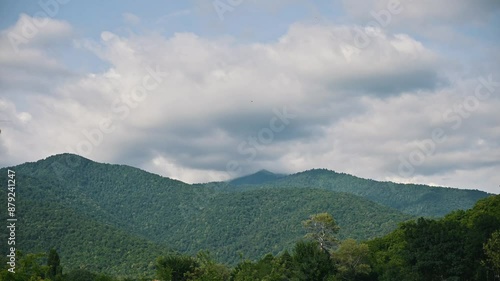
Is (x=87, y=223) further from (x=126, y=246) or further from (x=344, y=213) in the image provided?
(x=344, y=213)

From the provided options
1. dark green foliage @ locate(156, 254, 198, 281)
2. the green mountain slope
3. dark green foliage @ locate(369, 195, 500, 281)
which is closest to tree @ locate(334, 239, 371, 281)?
dark green foliage @ locate(369, 195, 500, 281)

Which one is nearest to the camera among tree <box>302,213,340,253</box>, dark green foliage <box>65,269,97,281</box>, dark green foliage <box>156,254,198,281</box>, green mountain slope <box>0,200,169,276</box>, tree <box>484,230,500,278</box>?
tree <box>484,230,500,278</box>

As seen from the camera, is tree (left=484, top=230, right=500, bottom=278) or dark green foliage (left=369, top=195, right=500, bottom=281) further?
dark green foliage (left=369, top=195, right=500, bottom=281)

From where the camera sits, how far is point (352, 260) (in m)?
68.6

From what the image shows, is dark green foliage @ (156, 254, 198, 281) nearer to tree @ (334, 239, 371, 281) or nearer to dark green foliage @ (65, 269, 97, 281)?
tree @ (334, 239, 371, 281)

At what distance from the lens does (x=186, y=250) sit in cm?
19812

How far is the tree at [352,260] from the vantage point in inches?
2670

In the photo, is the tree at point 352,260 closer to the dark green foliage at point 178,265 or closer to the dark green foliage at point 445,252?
the dark green foliage at point 445,252

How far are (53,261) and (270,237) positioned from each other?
127479mm

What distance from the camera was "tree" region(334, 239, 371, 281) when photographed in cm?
6781

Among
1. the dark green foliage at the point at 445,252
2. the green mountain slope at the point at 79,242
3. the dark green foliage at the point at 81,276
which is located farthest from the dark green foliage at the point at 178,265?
the green mountain slope at the point at 79,242

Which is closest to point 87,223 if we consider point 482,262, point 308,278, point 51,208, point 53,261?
point 51,208

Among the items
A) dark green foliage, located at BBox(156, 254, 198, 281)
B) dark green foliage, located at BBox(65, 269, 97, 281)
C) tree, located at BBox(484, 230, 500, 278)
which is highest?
tree, located at BBox(484, 230, 500, 278)

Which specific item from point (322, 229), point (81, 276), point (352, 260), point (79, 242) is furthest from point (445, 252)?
point (79, 242)
